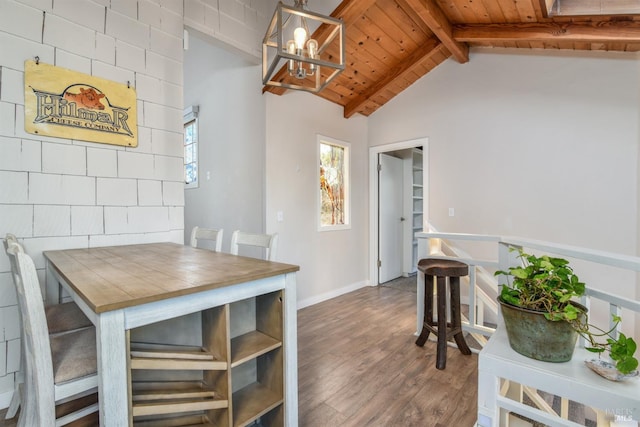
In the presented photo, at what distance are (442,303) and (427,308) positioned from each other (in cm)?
29

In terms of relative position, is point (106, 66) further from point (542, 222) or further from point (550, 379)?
point (542, 222)

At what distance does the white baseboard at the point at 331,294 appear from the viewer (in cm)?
339

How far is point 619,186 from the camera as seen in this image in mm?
2582

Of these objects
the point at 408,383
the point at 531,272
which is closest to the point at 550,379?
the point at 531,272

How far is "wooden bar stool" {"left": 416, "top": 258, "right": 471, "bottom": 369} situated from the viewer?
7.05 feet

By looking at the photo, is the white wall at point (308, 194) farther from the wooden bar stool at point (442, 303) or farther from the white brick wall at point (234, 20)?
the wooden bar stool at point (442, 303)

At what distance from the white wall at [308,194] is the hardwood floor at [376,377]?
649 millimetres

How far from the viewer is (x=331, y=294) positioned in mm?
3742

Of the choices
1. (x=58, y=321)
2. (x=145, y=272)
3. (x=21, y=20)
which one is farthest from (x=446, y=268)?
(x=21, y=20)

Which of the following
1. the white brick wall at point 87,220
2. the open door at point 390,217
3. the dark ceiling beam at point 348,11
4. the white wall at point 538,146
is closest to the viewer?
the white brick wall at point 87,220

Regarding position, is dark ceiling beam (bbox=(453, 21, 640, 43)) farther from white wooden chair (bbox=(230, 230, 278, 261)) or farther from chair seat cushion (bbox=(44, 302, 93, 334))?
chair seat cushion (bbox=(44, 302, 93, 334))

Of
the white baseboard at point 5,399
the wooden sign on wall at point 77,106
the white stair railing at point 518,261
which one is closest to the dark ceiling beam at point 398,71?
the white stair railing at point 518,261

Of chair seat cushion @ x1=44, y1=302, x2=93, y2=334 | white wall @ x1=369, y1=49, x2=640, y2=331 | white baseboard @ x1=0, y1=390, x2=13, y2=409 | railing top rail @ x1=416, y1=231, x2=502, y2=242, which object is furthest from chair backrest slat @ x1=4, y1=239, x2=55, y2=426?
white wall @ x1=369, y1=49, x2=640, y2=331

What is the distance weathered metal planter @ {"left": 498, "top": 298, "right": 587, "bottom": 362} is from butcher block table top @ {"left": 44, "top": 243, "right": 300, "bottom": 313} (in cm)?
84
